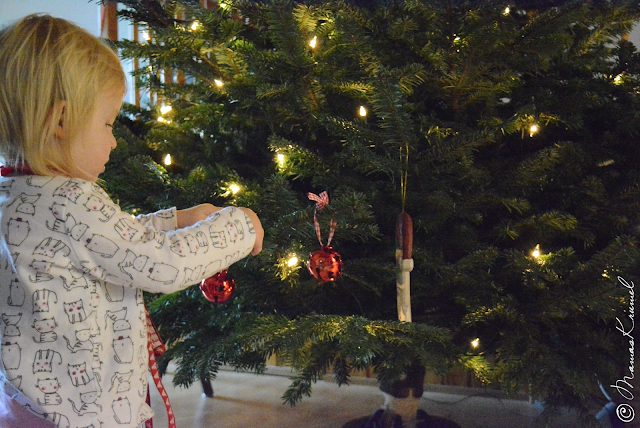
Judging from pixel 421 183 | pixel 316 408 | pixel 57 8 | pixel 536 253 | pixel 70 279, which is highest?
pixel 57 8

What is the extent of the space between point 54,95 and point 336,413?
0.95 m

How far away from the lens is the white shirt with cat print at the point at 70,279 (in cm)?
61

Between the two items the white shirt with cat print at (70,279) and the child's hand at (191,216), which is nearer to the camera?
the white shirt with cat print at (70,279)

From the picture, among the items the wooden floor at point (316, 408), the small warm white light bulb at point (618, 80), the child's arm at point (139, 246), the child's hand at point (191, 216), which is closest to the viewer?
the child's arm at point (139, 246)

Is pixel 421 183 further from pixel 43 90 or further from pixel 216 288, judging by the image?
pixel 43 90

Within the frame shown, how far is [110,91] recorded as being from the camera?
2.20 ft

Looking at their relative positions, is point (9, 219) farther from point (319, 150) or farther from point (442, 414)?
point (442, 414)

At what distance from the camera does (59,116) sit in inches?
24.9

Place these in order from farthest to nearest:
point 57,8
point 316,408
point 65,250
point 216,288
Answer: point 57,8 < point 316,408 < point 216,288 < point 65,250

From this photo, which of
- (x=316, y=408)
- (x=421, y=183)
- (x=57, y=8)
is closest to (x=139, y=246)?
(x=421, y=183)

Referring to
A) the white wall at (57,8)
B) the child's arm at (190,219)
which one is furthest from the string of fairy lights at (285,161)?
the white wall at (57,8)

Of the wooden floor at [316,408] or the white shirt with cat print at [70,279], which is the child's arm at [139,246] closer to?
the white shirt with cat print at [70,279]

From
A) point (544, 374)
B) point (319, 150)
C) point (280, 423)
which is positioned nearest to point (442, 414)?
point (280, 423)

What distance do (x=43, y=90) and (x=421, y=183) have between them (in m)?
0.55
